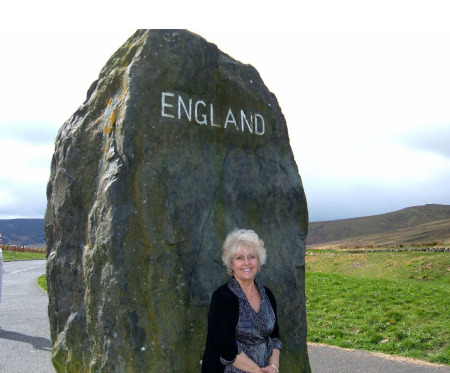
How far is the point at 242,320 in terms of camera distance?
4.01 metres

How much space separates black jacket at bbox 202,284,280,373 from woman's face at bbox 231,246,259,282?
20cm

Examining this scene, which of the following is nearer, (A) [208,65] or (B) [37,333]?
(A) [208,65]

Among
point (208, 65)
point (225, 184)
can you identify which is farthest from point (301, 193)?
point (208, 65)

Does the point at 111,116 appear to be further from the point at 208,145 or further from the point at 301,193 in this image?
the point at 301,193

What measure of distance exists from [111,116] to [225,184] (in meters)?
1.47

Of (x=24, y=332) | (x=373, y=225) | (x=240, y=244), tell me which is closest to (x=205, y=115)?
(x=240, y=244)

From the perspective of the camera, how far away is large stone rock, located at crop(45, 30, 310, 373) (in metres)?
4.64

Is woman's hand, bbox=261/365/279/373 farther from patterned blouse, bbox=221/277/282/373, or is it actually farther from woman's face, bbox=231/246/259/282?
woman's face, bbox=231/246/259/282

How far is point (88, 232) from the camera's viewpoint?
16.9 feet

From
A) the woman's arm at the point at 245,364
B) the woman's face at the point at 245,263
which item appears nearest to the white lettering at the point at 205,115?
the woman's face at the point at 245,263

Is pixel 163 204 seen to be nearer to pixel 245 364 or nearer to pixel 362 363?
pixel 245 364

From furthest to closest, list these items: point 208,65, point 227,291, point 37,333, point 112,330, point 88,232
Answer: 1. point 37,333
2. point 208,65
3. point 88,232
4. point 112,330
5. point 227,291

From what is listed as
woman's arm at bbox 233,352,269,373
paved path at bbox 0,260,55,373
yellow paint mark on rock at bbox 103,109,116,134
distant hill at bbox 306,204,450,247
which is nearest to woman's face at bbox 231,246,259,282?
woman's arm at bbox 233,352,269,373

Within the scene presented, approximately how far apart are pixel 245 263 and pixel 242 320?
48 centimetres
